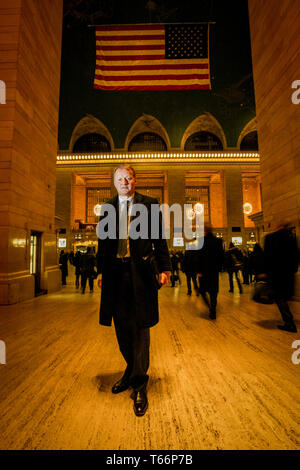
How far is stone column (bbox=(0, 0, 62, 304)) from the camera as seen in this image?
6.13 meters

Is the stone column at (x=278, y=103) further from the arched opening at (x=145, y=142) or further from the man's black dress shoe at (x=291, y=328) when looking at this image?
the arched opening at (x=145, y=142)

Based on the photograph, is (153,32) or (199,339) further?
(153,32)

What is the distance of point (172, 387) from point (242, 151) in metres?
26.8

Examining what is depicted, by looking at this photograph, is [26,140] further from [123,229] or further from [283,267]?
[283,267]

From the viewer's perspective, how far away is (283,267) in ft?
11.7

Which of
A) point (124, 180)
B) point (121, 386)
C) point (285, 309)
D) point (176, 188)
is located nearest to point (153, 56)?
point (124, 180)

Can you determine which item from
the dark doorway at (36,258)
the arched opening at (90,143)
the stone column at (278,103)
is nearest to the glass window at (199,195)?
the arched opening at (90,143)

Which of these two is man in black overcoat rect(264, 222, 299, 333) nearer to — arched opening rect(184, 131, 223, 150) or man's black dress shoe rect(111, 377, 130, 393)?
man's black dress shoe rect(111, 377, 130, 393)

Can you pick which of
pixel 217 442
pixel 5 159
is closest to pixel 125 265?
pixel 217 442

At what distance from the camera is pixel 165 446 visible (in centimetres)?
138

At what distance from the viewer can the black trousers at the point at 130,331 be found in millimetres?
1865

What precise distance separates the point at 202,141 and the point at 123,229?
26955 millimetres

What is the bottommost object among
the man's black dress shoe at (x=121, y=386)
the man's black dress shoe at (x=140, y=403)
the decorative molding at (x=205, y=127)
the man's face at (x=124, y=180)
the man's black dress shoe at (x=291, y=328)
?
the man's black dress shoe at (x=291, y=328)

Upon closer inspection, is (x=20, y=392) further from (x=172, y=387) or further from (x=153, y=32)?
(x=153, y=32)
